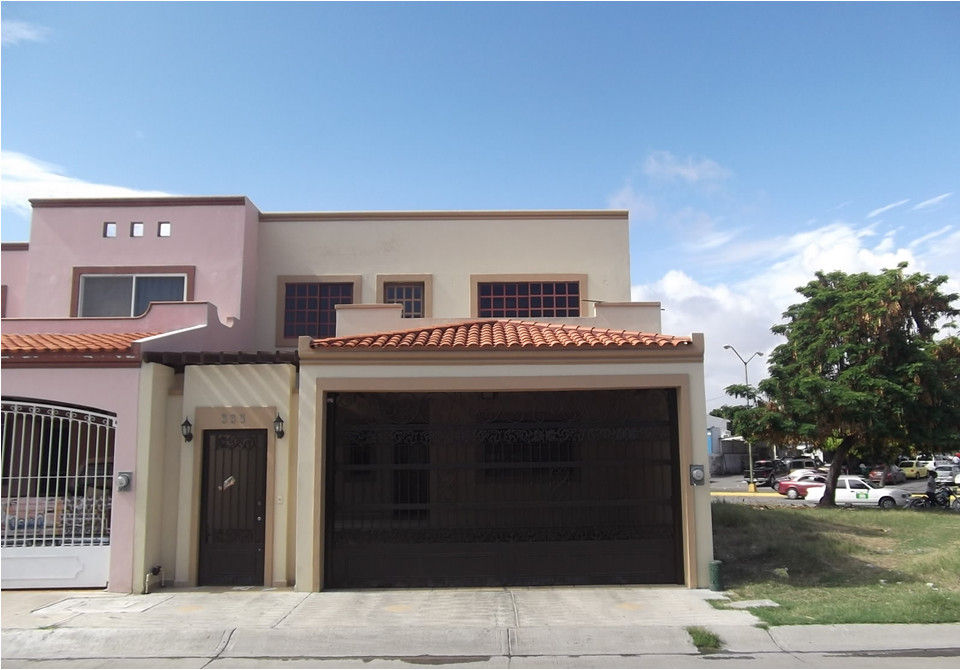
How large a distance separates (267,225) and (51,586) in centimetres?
937

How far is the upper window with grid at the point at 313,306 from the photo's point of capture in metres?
16.8

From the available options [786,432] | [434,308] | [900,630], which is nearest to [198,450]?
[434,308]

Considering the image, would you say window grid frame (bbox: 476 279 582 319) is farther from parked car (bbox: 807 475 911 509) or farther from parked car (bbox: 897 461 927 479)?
parked car (bbox: 897 461 927 479)

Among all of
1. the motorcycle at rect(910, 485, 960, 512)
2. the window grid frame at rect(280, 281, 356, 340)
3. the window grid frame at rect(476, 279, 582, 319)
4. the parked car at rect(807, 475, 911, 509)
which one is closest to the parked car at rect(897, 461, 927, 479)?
the parked car at rect(807, 475, 911, 509)

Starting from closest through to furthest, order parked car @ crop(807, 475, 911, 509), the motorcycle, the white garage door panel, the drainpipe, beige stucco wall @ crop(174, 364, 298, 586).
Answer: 1. the drainpipe
2. the white garage door panel
3. beige stucco wall @ crop(174, 364, 298, 586)
4. the motorcycle
5. parked car @ crop(807, 475, 911, 509)

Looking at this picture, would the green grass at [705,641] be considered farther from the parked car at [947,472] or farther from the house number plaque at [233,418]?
the parked car at [947,472]

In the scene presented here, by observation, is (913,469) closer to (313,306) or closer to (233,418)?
(313,306)

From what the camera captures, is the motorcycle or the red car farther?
the red car

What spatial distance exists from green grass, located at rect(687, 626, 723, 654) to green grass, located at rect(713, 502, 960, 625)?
2.92 ft

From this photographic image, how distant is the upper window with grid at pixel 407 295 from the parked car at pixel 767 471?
32.1 metres

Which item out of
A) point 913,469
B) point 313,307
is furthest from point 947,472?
point 313,307

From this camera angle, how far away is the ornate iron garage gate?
34.0ft

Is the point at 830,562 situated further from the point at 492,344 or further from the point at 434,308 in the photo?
the point at 434,308

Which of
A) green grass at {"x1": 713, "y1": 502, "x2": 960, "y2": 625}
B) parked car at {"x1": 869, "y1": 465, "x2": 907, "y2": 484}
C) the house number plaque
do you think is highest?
the house number plaque
